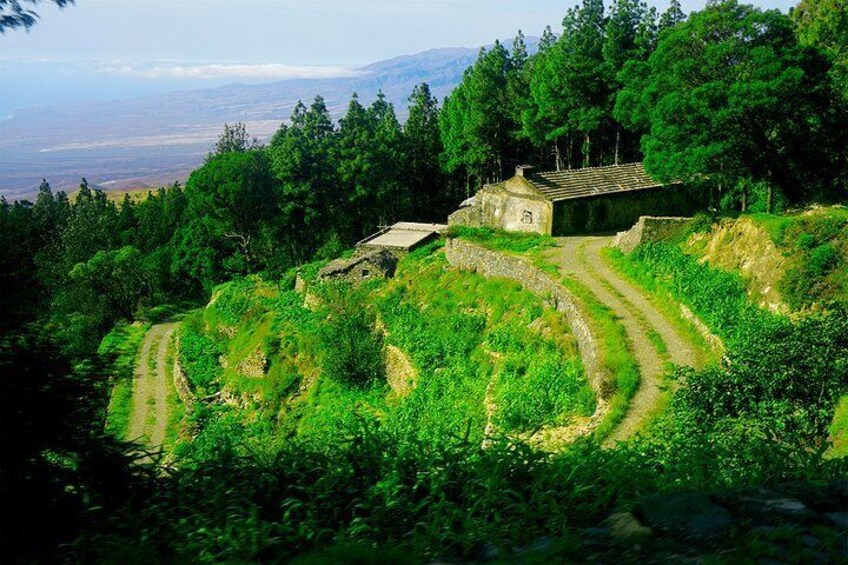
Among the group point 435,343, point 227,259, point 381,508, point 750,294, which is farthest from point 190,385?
point 381,508

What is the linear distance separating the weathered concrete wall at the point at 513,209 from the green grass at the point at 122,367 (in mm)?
18047

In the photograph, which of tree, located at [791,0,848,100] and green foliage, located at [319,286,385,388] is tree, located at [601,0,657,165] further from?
green foliage, located at [319,286,385,388]

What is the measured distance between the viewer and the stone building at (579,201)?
32.0 metres

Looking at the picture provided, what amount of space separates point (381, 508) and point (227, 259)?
4596cm

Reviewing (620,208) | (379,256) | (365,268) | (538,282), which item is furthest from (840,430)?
(620,208)

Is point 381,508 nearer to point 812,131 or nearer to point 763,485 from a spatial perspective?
point 763,485

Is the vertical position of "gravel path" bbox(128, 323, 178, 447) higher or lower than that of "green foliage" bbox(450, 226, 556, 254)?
lower

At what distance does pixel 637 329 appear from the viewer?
1945 cm

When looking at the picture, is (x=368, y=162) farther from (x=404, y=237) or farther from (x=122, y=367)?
(x=122, y=367)

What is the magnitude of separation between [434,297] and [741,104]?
1332 cm

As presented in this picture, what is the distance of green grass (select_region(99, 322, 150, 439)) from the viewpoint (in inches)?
311

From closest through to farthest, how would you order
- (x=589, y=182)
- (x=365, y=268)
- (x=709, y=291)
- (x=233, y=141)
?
(x=709, y=291) → (x=365, y=268) → (x=589, y=182) → (x=233, y=141)

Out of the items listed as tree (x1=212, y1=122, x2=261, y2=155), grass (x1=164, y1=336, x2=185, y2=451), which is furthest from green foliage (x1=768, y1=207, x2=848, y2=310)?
tree (x1=212, y1=122, x2=261, y2=155)

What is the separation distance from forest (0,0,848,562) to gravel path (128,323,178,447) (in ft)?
12.0
